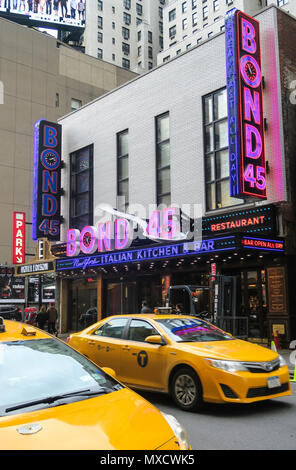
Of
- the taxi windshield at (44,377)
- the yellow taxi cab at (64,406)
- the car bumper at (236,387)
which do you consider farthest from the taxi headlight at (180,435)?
the car bumper at (236,387)

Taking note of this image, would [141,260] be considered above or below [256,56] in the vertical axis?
below

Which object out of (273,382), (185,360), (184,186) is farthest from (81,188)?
(273,382)

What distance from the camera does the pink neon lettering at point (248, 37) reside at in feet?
57.2

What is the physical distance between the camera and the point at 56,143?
2861 cm

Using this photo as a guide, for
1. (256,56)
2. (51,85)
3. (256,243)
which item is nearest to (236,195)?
(256,243)

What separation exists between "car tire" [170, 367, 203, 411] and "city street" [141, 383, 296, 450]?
0.13 m

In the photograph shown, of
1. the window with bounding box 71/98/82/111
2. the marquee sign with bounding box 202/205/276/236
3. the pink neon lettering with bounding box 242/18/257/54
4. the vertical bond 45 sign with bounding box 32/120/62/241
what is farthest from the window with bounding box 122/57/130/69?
the marquee sign with bounding box 202/205/276/236

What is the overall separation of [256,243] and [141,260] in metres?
5.37

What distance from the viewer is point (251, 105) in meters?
17.0

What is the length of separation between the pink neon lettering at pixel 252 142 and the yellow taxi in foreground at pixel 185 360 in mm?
9423

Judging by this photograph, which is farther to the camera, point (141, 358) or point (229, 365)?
point (141, 358)

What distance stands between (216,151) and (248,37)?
4549mm

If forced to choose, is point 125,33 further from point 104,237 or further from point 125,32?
point 104,237
